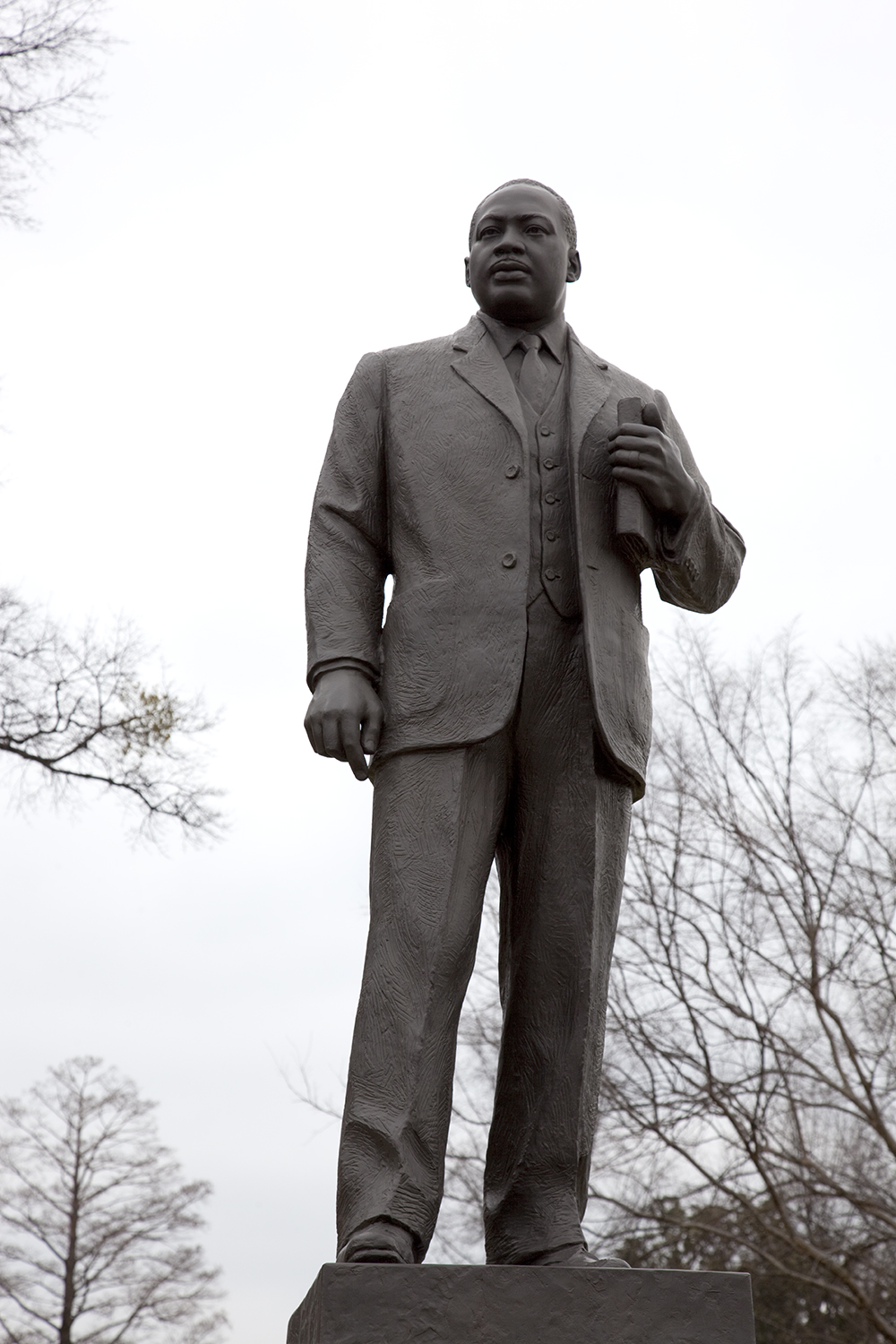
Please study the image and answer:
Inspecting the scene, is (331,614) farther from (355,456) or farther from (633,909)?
(633,909)

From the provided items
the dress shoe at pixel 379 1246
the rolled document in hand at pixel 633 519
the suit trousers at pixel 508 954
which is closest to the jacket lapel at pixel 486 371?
the rolled document in hand at pixel 633 519

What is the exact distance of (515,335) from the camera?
4156 mm

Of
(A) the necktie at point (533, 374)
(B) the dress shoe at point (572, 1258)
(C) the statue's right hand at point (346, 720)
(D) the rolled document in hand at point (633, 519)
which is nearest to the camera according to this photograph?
(B) the dress shoe at point (572, 1258)

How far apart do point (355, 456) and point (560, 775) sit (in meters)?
0.94

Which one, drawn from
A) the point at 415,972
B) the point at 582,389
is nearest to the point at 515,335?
the point at 582,389

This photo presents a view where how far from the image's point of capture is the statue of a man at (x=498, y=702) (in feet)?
11.5

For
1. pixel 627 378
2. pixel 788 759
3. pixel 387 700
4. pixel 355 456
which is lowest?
pixel 387 700

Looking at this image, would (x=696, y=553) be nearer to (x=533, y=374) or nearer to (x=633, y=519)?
(x=633, y=519)

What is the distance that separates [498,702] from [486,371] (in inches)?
34.9

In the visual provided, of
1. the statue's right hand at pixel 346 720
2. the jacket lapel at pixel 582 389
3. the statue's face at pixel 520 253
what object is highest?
the statue's face at pixel 520 253

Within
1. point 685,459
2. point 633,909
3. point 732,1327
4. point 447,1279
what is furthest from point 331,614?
point 633,909

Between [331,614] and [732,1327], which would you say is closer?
[732,1327]

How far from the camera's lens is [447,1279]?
3086 mm

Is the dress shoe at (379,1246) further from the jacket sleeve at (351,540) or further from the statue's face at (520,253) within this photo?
the statue's face at (520,253)
